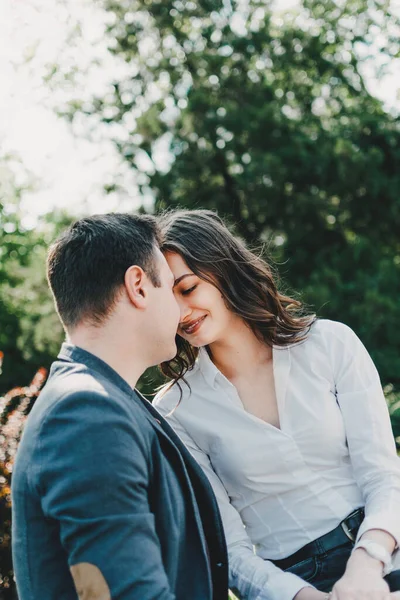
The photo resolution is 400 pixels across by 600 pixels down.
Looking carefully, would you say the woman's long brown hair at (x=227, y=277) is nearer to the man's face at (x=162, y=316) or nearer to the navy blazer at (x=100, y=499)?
the man's face at (x=162, y=316)

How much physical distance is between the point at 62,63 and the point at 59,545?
14.7m

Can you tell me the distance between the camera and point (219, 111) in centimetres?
1151

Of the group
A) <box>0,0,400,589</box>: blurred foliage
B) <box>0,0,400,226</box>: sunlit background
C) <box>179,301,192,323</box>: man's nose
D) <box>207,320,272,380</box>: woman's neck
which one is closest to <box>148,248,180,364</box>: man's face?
<box>179,301,192,323</box>: man's nose

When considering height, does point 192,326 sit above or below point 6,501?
above

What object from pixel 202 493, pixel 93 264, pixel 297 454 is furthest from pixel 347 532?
pixel 93 264

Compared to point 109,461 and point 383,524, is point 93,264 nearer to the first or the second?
point 109,461

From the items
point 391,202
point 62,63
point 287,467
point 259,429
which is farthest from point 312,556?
point 62,63

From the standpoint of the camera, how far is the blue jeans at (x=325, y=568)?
2.29m

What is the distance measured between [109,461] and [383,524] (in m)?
1.21

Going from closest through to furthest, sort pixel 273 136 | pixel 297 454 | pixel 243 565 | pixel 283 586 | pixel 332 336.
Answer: pixel 283 586
pixel 243 565
pixel 297 454
pixel 332 336
pixel 273 136

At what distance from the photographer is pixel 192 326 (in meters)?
2.63

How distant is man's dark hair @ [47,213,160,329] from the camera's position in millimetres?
1746

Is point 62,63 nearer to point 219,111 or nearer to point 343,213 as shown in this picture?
point 219,111

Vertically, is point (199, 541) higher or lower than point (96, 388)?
lower
